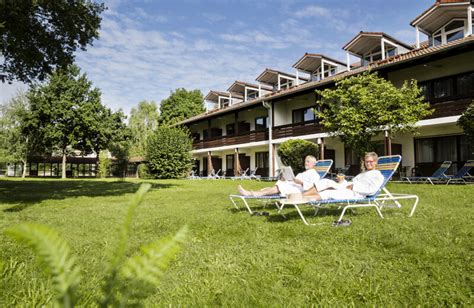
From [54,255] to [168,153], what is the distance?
26192mm

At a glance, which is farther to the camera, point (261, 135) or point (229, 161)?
point (229, 161)

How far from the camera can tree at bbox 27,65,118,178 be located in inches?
1300

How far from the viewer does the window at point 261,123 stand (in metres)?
27.5

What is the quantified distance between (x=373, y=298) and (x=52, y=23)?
479 inches

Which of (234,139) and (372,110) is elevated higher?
(372,110)

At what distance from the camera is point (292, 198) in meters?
5.34

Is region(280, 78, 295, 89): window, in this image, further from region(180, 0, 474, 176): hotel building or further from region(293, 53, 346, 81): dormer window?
region(293, 53, 346, 81): dormer window

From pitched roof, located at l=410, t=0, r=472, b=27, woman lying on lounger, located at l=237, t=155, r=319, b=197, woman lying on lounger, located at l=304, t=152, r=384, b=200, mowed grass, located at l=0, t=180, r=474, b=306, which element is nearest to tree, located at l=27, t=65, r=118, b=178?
pitched roof, located at l=410, t=0, r=472, b=27

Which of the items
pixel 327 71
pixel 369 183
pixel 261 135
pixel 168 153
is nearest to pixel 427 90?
pixel 327 71

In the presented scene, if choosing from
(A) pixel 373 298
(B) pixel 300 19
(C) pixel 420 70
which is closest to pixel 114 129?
(B) pixel 300 19

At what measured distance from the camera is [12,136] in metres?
39.9

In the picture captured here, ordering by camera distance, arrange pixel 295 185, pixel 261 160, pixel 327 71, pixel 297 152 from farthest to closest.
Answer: pixel 261 160 → pixel 327 71 → pixel 297 152 → pixel 295 185

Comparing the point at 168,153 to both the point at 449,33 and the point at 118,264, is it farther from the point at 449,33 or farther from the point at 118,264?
the point at 118,264

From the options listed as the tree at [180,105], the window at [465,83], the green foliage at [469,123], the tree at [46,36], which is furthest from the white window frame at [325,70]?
the tree at [180,105]
